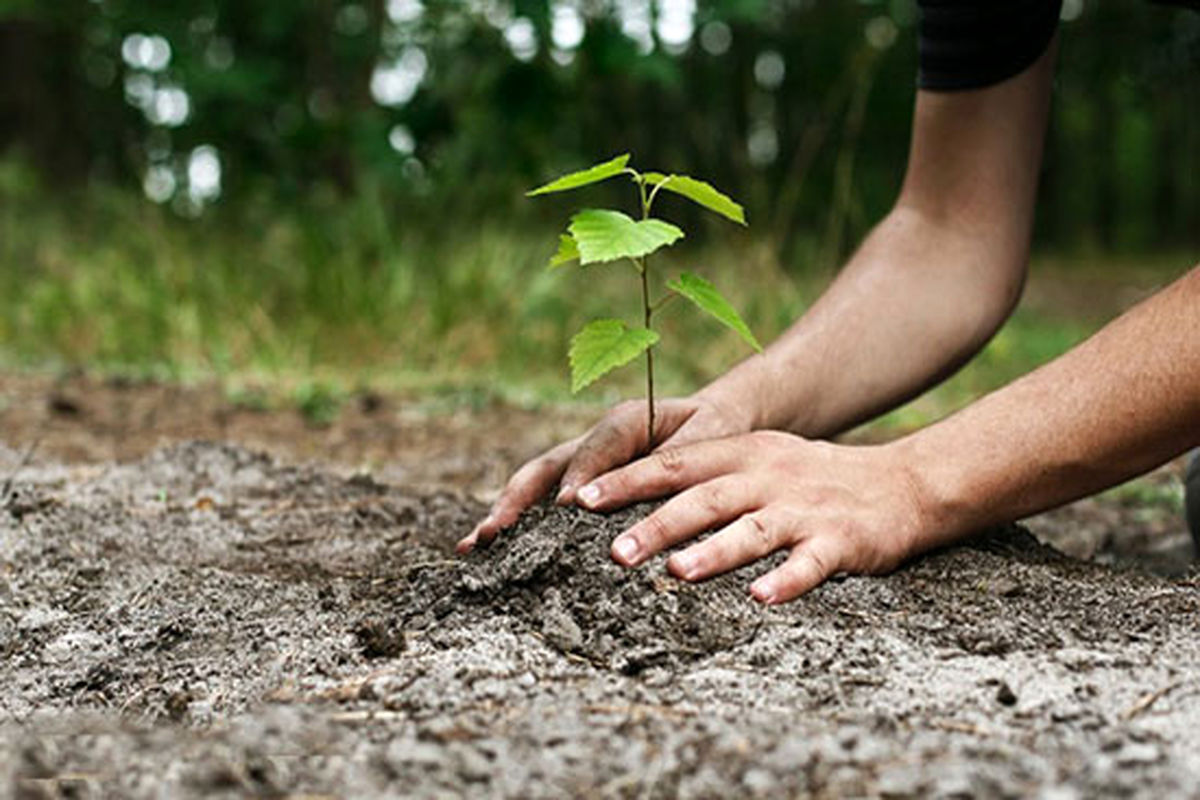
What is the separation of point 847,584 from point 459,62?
4067mm

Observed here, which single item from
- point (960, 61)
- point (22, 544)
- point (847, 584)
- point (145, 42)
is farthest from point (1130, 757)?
point (145, 42)

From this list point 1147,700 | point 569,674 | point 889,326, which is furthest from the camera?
point 889,326

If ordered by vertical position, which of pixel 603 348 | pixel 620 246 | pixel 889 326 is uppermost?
pixel 620 246

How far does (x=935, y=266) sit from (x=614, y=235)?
0.96m

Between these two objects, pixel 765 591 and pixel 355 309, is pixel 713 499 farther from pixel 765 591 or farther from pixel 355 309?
pixel 355 309

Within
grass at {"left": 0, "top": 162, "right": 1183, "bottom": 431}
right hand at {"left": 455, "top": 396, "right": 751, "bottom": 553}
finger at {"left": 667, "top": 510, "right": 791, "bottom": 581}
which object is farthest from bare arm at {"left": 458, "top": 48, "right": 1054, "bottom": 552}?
grass at {"left": 0, "top": 162, "right": 1183, "bottom": 431}

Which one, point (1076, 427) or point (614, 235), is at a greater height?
point (614, 235)

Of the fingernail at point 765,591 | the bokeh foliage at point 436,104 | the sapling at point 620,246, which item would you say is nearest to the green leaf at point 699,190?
the sapling at point 620,246

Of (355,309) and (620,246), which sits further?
(355,309)

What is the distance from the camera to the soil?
114 centimetres

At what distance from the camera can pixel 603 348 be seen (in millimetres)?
1533

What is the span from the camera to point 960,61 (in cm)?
219

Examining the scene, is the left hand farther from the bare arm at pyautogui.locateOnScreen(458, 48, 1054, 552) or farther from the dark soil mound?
the bare arm at pyautogui.locateOnScreen(458, 48, 1054, 552)

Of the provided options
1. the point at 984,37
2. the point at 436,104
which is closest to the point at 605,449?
the point at 984,37
